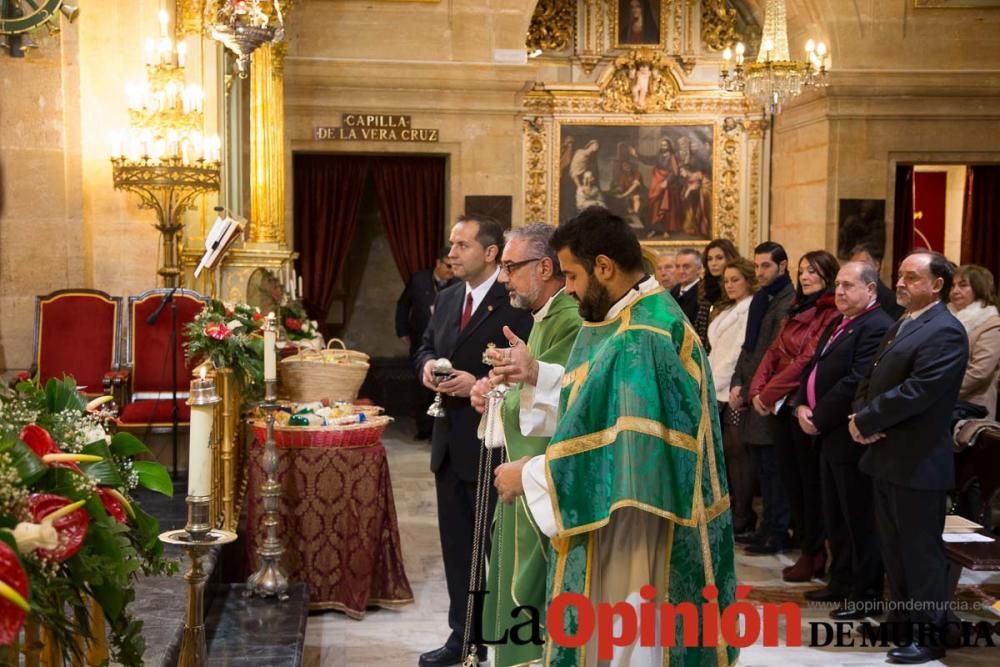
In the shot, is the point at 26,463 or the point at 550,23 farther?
the point at 550,23

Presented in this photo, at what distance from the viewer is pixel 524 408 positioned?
3.43m

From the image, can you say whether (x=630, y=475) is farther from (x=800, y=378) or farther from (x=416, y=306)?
(x=416, y=306)

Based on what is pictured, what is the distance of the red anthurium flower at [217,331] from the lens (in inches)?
200

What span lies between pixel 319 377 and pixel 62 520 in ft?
13.0

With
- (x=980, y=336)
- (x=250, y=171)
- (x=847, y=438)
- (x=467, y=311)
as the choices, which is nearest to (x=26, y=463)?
(x=467, y=311)

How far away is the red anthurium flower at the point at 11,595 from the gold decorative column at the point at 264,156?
24.8 ft

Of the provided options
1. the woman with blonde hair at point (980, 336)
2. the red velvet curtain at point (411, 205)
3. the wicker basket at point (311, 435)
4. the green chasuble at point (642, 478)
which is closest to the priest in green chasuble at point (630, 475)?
the green chasuble at point (642, 478)

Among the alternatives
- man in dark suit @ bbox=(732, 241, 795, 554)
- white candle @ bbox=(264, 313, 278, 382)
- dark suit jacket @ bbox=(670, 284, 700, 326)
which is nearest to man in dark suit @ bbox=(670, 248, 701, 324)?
dark suit jacket @ bbox=(670, 284, 700, 326)

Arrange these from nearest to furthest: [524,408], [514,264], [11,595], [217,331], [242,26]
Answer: [11,595] → [524,408] → [514,264] → [217,331] → [242,26]

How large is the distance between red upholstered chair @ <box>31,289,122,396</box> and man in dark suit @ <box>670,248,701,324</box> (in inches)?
145

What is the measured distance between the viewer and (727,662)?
3072 mm

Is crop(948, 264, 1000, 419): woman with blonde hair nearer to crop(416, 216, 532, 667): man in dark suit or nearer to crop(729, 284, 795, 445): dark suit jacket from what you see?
crop(729, 284, 795, 445): dark suit jacket

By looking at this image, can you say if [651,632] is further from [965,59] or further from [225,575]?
[965,59]

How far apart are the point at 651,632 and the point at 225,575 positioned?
3.01m
